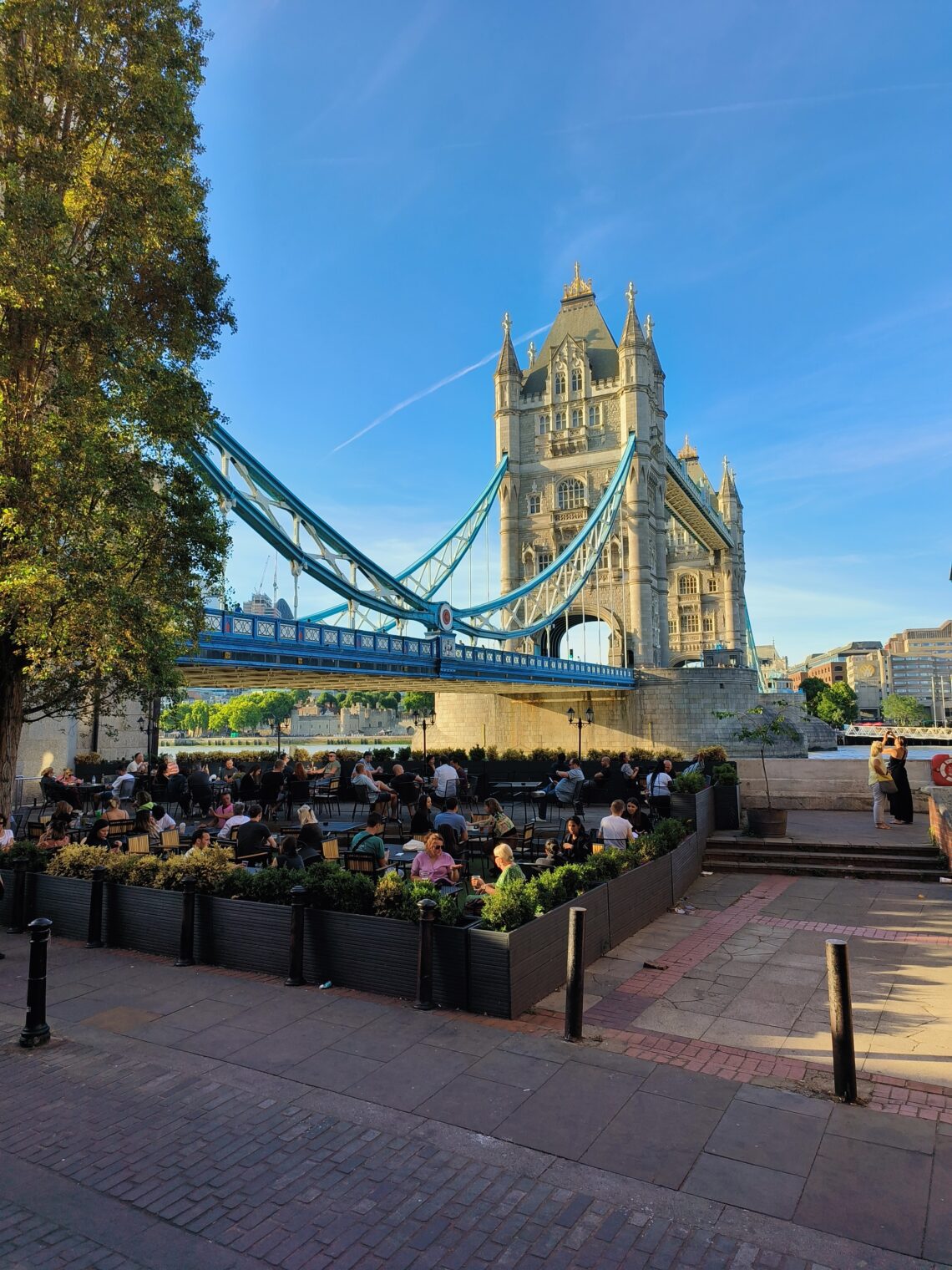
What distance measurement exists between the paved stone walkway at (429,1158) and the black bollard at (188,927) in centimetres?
147

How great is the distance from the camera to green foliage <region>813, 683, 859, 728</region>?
113 meters

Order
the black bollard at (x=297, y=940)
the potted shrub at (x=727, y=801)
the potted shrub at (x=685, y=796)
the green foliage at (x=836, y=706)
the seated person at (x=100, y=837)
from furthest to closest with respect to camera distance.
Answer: the green foliage at (x=836, y=706) < the potted shrub at (x=727, y=801) < the potted shrub at (x=685, y=796) < the seated person at (x=100, y=837) < the black bollard at (x=297, y=940)

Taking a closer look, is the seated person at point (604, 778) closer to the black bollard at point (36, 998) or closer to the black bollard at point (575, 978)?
the black bollard at point (575, 978)

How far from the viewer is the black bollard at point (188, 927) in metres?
7.30

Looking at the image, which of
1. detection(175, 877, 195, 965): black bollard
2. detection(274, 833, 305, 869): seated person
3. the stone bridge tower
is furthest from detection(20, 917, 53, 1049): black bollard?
the stone bridge tower

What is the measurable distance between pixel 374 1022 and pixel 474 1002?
0.77 m

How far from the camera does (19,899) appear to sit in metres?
8.53

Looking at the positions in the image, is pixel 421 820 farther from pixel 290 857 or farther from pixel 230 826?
pixel 290 857

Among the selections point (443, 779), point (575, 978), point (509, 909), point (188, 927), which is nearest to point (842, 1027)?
point (575, 978)

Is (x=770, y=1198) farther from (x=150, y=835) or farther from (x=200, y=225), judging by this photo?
(x=200, y=225)

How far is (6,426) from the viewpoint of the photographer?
927 cm

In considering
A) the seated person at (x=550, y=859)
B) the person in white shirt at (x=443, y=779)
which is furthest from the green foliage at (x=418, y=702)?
the seated person at (x=550, y=859)

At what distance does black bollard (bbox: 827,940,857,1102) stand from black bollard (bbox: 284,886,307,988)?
411cm

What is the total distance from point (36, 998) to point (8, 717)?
5386 mm
